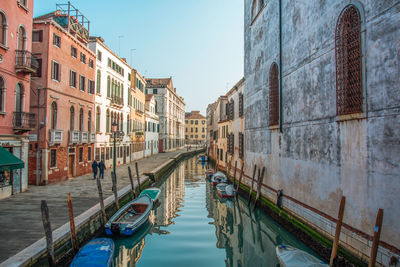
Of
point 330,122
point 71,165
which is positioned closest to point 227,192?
point 71,165

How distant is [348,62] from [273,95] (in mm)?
6513

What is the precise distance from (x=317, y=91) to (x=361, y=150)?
3.03m

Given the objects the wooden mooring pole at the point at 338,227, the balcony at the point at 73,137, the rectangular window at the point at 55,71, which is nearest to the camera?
the wooden mooring pole at the point at 338,227

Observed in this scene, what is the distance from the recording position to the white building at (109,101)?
24812 mm

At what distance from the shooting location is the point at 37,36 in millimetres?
17031

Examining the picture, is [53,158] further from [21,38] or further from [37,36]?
[37,36]

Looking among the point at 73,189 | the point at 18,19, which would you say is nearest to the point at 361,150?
the point at 73,189

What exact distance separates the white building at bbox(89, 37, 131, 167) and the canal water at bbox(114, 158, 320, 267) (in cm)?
884

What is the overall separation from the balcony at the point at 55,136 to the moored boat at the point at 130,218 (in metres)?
6.85

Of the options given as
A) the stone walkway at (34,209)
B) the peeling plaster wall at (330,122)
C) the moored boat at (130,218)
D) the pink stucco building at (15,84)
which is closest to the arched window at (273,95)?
the peeling plaster wall at (330,122)

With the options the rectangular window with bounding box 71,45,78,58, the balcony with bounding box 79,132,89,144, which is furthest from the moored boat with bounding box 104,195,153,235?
the rectangular window with bounding box 71,45,78,58

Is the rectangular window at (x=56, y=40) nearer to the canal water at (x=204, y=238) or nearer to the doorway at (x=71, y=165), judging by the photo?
the doorway at (x=71, y=165)

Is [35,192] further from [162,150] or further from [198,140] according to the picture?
[198,140]

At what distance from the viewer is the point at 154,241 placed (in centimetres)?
1178
